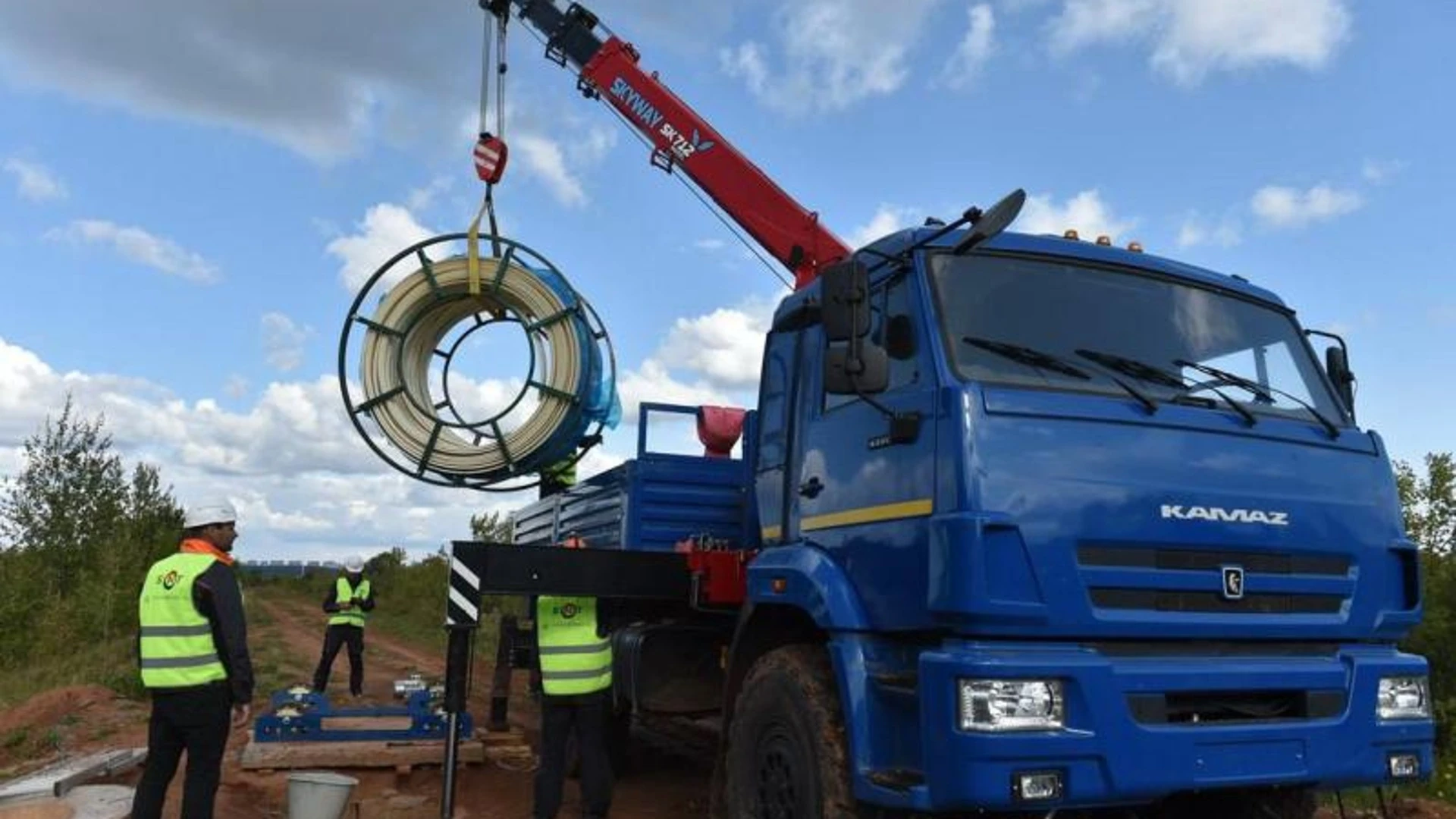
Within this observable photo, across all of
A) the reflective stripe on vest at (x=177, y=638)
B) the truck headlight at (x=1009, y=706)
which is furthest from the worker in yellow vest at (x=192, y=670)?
the truck headlight at (x=1009, y=706)

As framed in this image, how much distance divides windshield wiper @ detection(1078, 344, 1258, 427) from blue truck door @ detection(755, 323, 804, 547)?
4.59 feet

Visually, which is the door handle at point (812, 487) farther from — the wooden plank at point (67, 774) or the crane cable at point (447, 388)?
the wooden plank at point (67, 774)

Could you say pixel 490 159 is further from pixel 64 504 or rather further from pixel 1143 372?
pixel 64 504

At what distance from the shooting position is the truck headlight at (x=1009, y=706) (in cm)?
333

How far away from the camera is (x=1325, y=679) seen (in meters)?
3.72

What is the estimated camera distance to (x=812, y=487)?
4.64 m

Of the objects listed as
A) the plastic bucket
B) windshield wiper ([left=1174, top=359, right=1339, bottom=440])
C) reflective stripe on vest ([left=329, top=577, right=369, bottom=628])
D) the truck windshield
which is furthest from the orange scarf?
reflective stripe on vest ([left=329, top=577, right=369, bottom=628])

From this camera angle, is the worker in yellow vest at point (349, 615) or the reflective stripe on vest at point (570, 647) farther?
the worker in yellow vest at point (349, 615)

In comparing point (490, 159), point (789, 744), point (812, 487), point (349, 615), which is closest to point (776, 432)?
point (812, 487)

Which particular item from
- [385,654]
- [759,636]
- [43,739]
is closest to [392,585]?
[385,654]

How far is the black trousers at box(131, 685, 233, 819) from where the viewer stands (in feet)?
16.5

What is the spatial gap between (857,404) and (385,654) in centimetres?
1842

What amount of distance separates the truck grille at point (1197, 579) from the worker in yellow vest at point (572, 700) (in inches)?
126

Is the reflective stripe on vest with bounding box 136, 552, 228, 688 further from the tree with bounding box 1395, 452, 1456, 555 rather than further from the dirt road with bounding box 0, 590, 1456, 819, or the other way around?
the tree with bounding box 1395, 452, 1456, 555
